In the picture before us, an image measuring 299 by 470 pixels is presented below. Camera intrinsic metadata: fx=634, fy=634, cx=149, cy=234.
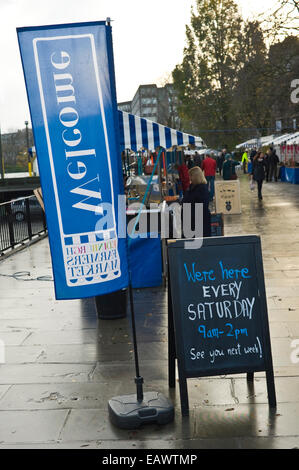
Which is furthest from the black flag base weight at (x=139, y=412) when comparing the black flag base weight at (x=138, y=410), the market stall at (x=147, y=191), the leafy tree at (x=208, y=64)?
the leafy tree at (x=208, y=64)

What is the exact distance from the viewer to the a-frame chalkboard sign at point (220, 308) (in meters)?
5.19

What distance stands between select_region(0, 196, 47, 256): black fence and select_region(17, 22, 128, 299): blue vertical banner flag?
29.9ft

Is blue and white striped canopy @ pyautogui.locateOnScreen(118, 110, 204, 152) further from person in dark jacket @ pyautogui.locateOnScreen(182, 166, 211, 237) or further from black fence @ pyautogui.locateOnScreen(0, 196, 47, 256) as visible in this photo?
black fence @ pyautogui.locateOnScreen(0, 196, 47, 256)

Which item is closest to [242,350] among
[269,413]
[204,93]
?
[269,413]

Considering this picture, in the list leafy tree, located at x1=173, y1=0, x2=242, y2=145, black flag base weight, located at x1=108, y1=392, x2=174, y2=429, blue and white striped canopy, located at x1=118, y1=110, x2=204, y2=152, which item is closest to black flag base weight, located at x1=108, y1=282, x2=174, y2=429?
black flag base weight, located at x1=108, y1=392, x2=174, y2=429

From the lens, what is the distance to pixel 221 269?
5289mm

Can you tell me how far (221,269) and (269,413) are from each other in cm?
121

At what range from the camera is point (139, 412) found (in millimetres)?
4930

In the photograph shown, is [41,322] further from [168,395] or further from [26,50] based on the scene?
[26,50]

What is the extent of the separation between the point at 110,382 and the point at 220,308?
1.34m

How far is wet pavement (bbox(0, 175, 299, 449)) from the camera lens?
4715 mm

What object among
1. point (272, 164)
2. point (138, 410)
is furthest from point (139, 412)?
point (272, 164)

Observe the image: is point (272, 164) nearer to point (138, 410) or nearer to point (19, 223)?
point (19, 223)
